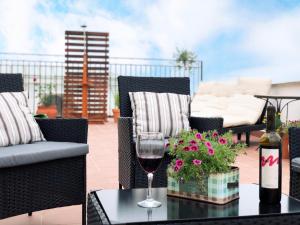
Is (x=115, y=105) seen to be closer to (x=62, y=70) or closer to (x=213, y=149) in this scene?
(x=62, y=70)

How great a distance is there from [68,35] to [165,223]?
29.6ft

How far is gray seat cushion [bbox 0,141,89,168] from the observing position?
2025 millimetres

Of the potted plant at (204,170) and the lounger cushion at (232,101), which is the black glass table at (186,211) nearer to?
the potted plant at (204,170)

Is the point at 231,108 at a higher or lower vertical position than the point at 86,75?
lower

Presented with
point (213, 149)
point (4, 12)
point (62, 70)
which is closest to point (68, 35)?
point (62, 70)

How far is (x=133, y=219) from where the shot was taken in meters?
1.28

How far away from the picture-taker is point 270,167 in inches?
57.0

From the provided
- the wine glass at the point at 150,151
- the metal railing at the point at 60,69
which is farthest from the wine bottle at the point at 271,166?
the metal railing at the point at 60,69

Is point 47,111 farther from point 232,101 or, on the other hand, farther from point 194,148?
point 194,148

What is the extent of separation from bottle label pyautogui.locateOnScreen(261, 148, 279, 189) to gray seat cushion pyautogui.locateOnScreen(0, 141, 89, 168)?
1096 mm

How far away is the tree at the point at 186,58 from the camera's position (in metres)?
11.0

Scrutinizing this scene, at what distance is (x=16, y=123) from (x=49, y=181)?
0.42 metres

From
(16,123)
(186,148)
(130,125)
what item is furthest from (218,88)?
(186,148)

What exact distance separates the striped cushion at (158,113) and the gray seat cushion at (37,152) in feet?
2.23
